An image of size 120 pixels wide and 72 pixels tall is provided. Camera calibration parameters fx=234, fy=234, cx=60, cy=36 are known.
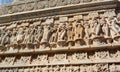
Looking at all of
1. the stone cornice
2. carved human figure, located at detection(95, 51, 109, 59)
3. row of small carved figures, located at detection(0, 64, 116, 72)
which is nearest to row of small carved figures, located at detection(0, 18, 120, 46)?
carved human figure, located at detection(95, 51, 109, 59)

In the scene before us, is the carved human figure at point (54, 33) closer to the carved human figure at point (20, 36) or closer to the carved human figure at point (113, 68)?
the carved human figure at point (20, 36)

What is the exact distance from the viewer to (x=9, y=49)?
247 inches

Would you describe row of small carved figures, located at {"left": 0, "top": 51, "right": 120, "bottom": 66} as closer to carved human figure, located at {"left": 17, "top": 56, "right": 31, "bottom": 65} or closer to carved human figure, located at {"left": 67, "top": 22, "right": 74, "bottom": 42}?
carved human figure, located at {"left": 17, "top": 56, "right": 31, "bottom": 65}

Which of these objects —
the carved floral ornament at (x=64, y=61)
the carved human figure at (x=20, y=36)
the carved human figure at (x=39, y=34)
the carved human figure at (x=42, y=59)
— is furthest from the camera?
the carved human figure at (x=20, y=36)

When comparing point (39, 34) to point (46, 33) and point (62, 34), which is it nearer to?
point (46, 33)

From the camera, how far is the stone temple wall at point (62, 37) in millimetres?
5020

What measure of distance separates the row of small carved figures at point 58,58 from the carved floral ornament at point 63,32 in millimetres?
253

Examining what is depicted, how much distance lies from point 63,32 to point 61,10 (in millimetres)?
788

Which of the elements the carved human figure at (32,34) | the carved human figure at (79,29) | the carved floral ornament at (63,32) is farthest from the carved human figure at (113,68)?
the carved human figure at (32,34)

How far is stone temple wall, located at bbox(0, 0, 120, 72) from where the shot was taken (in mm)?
5020

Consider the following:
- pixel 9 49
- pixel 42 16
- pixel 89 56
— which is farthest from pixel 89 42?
pixel 9 49

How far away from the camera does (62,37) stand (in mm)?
5578

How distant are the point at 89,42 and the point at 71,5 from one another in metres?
1.34

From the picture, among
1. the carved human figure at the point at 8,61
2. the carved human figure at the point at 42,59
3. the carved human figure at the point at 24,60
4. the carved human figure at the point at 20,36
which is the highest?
the carved human figure at the point at 20,36
